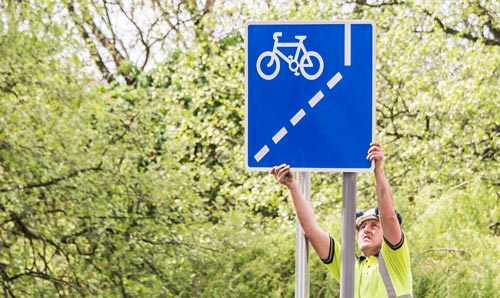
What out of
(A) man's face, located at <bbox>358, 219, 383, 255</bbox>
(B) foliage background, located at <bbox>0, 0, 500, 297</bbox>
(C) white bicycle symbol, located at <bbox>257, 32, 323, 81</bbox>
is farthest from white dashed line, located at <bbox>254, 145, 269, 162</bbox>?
(B) foliage background, located at <bbox>0, 0, 500, 297</bbox>

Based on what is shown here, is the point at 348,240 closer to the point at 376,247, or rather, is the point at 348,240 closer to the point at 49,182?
the point at 376,247

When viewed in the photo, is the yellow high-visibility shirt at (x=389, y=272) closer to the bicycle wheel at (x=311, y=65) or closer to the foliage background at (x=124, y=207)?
the bicycle wheel at (x=311, y=65)

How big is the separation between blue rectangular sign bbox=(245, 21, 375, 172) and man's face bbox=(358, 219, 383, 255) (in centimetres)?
113

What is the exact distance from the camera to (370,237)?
20.3 ft

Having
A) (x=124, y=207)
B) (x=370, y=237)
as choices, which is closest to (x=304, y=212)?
(x=370, y=237)

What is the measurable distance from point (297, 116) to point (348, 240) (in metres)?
0.60

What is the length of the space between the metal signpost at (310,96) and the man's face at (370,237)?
3.37 ft

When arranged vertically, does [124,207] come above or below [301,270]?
above

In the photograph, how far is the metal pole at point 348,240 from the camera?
491cm

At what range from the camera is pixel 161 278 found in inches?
476

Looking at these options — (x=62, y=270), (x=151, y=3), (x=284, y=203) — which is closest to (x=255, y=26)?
(x=62, y=270)

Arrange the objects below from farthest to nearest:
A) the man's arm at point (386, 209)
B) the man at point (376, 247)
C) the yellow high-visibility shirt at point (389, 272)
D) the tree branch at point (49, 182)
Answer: the tree branch at point (49, 182) → the yellow high-visibility shirt at point (389, 272) → the man at point (376, 247) → the man's arm at point (386, 209)

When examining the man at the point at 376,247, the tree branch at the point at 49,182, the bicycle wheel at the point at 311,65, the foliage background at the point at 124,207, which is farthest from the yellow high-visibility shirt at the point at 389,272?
the tree branch at the point at 49,182

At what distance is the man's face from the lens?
6.18 metres
